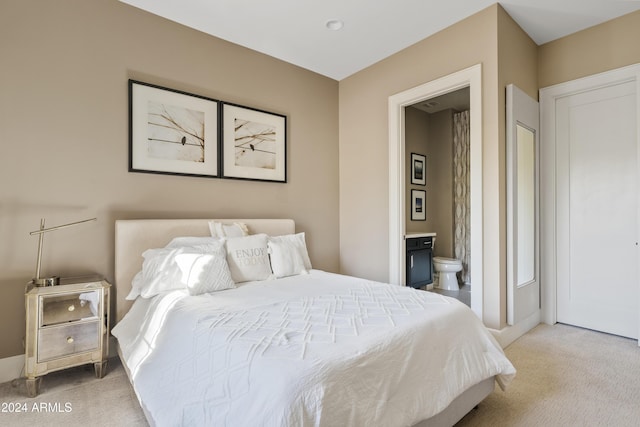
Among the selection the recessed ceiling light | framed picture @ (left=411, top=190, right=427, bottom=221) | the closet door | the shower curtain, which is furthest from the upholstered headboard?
the shower curtain

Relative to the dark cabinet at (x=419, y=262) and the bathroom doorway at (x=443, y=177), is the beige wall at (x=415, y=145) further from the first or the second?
the dark cabinet at (x=419, y=262)

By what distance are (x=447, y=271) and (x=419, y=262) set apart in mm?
778

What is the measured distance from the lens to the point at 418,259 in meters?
4.16

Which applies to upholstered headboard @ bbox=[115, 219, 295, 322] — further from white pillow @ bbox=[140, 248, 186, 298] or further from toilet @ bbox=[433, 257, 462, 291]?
toilet @ bbox=[433, 257, 462, 291]

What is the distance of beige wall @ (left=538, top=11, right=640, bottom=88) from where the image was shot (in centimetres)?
285

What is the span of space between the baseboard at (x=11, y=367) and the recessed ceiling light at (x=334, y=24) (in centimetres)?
357

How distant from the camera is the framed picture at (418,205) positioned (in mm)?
4969

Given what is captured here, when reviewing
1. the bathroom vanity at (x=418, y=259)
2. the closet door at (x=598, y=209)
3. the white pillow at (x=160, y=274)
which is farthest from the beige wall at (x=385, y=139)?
the white pillow at (x=160, y=274)

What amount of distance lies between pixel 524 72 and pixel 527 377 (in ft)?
8.98

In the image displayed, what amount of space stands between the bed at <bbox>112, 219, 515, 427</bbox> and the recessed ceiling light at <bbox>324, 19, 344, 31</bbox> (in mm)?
2361

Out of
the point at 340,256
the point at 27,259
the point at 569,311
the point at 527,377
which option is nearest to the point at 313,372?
the point at 527,377

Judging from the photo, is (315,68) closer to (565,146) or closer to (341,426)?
(565,146)

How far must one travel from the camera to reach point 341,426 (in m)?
1.09

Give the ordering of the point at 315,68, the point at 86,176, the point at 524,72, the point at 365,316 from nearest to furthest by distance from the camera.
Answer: the point at 365,316 < the point at 86,176 < the point at 524,72 < the point at 315,68
